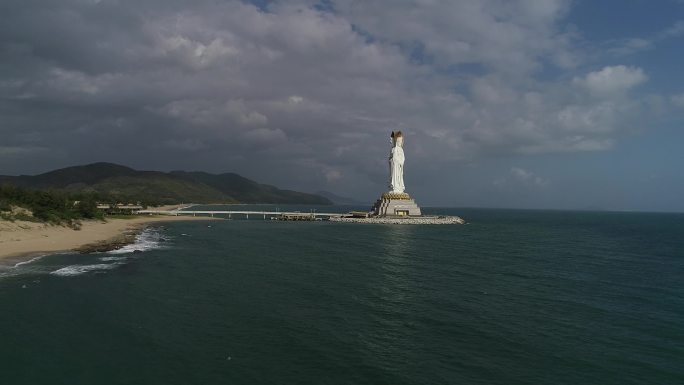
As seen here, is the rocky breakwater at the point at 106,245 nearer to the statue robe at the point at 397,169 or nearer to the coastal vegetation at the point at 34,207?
the coastal vegetation at the point at 34,207

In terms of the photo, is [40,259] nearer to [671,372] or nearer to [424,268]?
[424,268]

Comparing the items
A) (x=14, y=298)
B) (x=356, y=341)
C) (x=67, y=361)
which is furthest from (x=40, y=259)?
(x=356, y=341)

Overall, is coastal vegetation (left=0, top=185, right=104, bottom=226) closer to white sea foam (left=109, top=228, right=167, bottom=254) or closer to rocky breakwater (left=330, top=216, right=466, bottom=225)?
white sea foam (left=109, top=228, right=167, bottom=254)

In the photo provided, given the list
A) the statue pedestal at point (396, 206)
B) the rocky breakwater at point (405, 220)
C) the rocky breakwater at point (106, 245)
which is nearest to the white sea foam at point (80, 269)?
the rocky breakwater at point (106, 245)

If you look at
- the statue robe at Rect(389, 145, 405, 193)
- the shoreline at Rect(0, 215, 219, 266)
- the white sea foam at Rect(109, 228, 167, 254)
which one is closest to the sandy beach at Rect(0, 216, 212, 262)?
the shoreline at Rect(0, 215, 219, 266)

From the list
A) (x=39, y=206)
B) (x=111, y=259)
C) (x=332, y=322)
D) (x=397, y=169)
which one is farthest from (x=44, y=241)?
(x=397, y=169)
